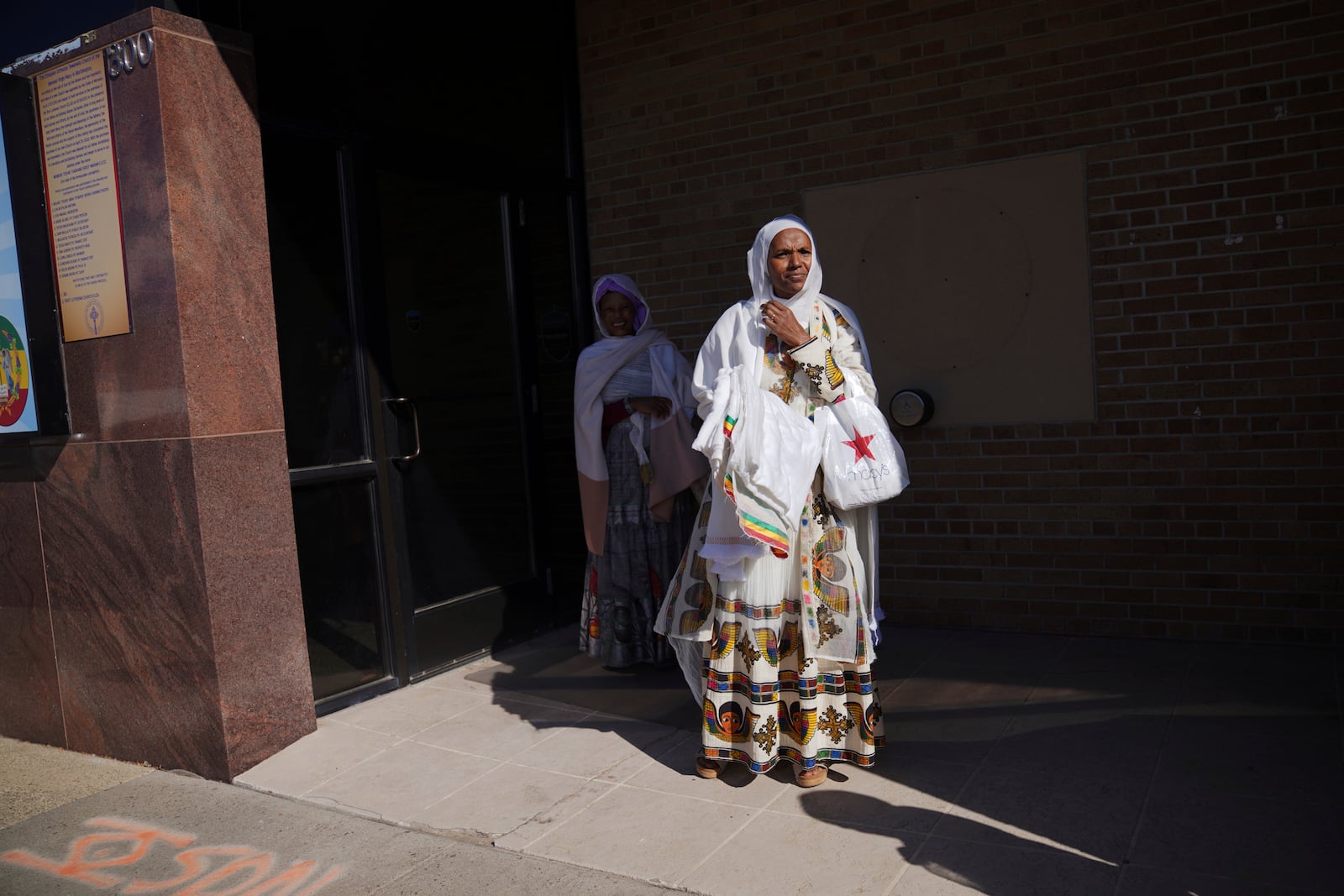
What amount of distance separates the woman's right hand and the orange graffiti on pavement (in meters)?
2.34

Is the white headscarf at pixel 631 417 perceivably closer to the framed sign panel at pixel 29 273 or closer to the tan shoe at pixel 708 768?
the tan shoe at pixel 708 768

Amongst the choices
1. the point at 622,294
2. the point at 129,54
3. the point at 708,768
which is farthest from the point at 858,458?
the point at 129,54

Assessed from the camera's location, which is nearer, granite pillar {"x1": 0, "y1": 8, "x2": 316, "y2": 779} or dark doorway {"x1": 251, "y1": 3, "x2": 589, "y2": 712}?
granite pillar {"x1": 0, "y1": 8, "x2": 316, "y2": 779}

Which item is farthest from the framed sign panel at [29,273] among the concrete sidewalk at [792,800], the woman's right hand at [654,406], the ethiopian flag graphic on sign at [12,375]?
the woman's right hand at [654,406]

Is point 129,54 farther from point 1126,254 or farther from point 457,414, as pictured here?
point 1126,254

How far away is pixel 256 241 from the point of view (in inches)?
159

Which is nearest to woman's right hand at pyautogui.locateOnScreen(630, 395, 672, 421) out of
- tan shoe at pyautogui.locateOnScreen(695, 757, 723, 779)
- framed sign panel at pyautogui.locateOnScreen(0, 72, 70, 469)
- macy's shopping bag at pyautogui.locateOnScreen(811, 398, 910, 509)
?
macy's shopping bag at pyautogui.locateOnScreen(811, 398, 910, 509)

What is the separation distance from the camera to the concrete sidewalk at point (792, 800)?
2977 millimetres

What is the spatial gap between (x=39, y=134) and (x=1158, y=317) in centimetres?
469

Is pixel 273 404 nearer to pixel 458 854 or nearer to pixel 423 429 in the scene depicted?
pixel 423 429

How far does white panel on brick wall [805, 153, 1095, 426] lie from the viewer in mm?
4941

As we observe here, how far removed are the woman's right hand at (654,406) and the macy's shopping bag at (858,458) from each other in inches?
53.3

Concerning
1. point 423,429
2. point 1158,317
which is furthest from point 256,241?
point 1158,317

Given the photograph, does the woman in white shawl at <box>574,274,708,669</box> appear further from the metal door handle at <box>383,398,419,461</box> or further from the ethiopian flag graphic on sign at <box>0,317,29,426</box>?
the ethiopian flag graphic on sign at <box>0,317,29,426</box>
